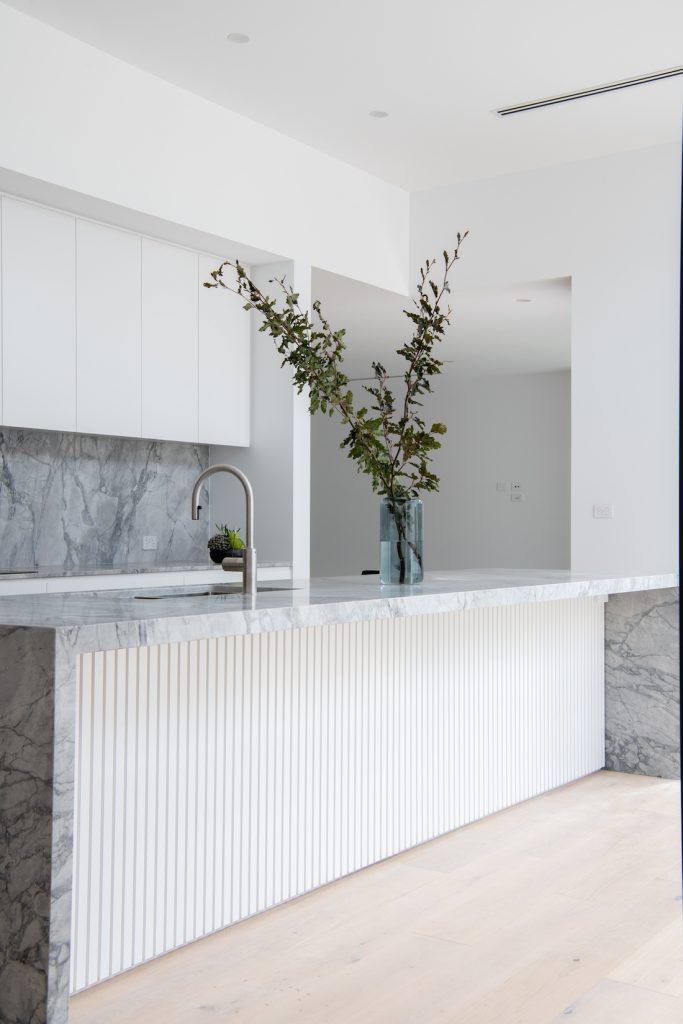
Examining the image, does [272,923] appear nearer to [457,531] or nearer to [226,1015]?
[226,1015]

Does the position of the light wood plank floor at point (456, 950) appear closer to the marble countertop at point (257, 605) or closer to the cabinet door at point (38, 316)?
the marble countertop at point (257, 605)

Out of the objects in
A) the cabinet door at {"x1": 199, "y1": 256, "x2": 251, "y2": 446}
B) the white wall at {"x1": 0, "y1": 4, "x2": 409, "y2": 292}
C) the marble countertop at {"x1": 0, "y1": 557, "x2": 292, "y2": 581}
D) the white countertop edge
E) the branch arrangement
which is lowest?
the marble countertop at {"x1": 0, "y1": 557, "x2": 292, "y2": 581}

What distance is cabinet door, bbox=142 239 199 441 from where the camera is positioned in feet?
15.9

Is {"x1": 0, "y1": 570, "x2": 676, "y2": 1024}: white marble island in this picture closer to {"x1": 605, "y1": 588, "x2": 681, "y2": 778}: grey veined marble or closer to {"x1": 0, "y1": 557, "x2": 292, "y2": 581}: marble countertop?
{"x1": 605, "y1": 588, "x2": 681, "y2": 778}: grey veined marble

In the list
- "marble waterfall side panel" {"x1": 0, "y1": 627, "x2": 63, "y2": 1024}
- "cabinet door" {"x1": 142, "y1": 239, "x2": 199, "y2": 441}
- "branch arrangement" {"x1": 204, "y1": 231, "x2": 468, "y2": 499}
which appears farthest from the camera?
"cabinet door" {"x1": 142, "y1": 239, "x2": 199, "y2": 441}

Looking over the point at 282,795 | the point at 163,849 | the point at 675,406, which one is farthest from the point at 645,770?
the point at 163,849

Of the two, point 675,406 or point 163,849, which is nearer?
point 163,849

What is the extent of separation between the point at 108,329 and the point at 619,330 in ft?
7.93

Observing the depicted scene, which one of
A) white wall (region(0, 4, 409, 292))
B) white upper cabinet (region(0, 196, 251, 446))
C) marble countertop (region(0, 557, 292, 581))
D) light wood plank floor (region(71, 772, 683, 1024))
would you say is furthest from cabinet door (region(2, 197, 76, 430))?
light wood plank floor (region(71, 772, 683, 1024))

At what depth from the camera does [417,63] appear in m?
4.31

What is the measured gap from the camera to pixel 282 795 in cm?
278

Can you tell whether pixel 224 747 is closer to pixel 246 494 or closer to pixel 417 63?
pixel 246 494

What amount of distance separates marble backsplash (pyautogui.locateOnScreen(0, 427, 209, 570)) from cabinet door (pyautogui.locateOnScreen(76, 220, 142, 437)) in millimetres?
327

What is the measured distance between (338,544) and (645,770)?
583 centimetres
